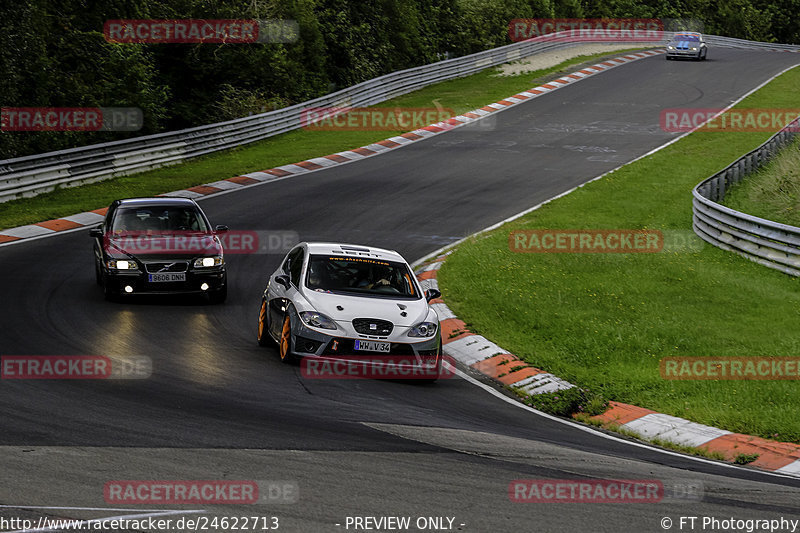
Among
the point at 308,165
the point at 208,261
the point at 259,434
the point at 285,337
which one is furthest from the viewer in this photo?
the point at 308,165

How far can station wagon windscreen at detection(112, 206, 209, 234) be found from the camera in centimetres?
1641

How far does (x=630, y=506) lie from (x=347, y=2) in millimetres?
42610

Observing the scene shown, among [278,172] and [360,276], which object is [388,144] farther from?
[360,276]

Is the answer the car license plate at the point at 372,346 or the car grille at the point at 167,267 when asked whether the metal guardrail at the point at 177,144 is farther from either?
the car license plate at the point at 372,346

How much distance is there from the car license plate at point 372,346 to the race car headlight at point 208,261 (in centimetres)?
454

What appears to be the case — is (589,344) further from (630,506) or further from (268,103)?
(268,103)

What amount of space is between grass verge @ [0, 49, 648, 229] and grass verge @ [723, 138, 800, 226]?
1320 cm

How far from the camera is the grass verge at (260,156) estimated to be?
2414 centimetres

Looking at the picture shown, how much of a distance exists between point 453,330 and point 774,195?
11632 mm

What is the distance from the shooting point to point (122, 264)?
1530 cm
